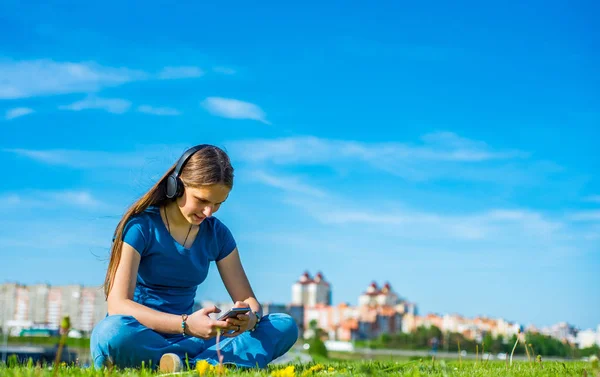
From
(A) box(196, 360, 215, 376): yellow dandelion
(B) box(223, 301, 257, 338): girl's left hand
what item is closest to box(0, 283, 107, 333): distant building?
(B) box(223, 301, 257, 338): girl's left hand

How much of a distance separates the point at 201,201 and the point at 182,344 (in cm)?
69

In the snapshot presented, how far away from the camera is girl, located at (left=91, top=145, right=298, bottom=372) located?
2.96 m

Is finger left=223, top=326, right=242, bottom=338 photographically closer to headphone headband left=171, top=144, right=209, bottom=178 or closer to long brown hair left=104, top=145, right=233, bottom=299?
long brown hair left=104, top=145, right=233, bottom=299

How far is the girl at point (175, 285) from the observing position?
116 inches

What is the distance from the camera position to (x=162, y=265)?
3293 millimetres

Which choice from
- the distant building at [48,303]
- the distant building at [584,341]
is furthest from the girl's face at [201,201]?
the distant building at [48,303]

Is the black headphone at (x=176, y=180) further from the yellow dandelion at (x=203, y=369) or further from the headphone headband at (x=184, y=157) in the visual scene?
the yellow dandelion at (x=203, y=369)

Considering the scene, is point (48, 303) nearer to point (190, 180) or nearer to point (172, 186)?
point (172, 186)

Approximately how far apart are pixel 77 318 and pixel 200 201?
79.4m

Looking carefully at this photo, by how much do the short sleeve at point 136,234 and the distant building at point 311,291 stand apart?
10139 centimetres

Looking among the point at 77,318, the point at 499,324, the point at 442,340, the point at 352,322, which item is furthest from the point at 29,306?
the point at 499,324

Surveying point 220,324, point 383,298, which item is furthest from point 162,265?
point 383,298

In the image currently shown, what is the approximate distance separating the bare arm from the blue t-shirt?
0.07m

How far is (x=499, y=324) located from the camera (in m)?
85.2
